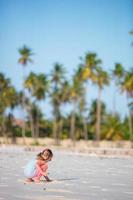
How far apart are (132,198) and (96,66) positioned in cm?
7098

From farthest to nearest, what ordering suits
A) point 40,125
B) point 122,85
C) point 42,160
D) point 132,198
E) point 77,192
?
point 40,125, point 122,85, point 42,160, point 77,192, point 132,198

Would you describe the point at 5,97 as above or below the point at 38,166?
above

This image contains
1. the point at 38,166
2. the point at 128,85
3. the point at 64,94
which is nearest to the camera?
the point at 38,166

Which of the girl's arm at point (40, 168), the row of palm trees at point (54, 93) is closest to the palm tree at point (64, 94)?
the row of palm trees at point (54, 93)

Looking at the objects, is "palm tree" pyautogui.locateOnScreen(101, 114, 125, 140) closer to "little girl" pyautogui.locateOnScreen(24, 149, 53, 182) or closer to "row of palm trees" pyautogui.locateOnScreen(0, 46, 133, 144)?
"row of palm trees" pyautogui.locateOnScreen(0, 46, 133, 144)

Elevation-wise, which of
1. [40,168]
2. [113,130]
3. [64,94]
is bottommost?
[40,168]

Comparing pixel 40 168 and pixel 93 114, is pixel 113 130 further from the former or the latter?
pixel 40 168

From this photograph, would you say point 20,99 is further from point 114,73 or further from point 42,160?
point 42,160

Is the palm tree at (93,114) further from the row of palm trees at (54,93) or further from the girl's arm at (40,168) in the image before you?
the girl's arm at (40,168)

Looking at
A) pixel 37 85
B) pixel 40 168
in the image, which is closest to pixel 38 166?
pixel 40 168

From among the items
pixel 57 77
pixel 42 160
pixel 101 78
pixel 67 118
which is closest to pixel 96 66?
pixel 101 78

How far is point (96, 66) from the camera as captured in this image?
79562 mm

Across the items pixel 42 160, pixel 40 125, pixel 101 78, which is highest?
pixel 101 78

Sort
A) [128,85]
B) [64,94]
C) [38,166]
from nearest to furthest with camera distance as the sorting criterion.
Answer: [38,166] → [128,85] → [64,94]
